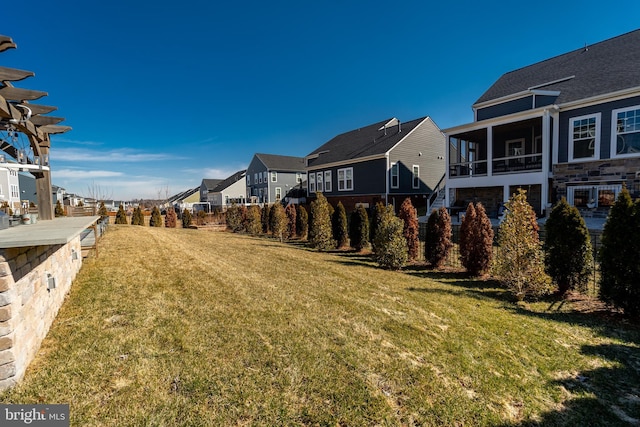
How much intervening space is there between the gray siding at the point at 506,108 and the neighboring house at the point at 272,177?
825 inches

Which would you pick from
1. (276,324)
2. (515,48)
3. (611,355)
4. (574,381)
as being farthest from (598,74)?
(276,324)

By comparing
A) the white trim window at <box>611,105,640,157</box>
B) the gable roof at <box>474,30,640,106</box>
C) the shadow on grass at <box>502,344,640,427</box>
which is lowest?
the shadow on grass at <box>502,344,640,427</box>

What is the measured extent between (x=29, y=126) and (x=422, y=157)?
21817 millimetres

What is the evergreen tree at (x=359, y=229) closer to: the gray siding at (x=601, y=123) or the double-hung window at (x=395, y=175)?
the gray siding at (x=601, y=123)

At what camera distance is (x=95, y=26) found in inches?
370

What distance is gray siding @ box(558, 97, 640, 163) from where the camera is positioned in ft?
36.8

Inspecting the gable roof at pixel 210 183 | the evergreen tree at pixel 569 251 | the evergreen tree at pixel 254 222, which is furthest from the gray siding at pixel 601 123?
the gable roof at pixel 210 183

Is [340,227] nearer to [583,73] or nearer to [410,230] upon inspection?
[410,230]

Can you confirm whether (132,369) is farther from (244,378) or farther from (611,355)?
(611,355)

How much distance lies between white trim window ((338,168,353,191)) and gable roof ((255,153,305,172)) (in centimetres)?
1421

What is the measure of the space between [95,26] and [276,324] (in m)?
11.6

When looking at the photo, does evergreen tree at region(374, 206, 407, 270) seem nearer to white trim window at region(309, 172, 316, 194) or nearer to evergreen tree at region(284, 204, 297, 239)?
evergreen tree at region(284, 204, 297, 239)

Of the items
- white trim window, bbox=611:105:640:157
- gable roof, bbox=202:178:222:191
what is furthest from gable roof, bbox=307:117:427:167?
gable roof, bbox=202:178:222:191

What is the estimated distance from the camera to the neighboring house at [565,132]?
11227 mm
